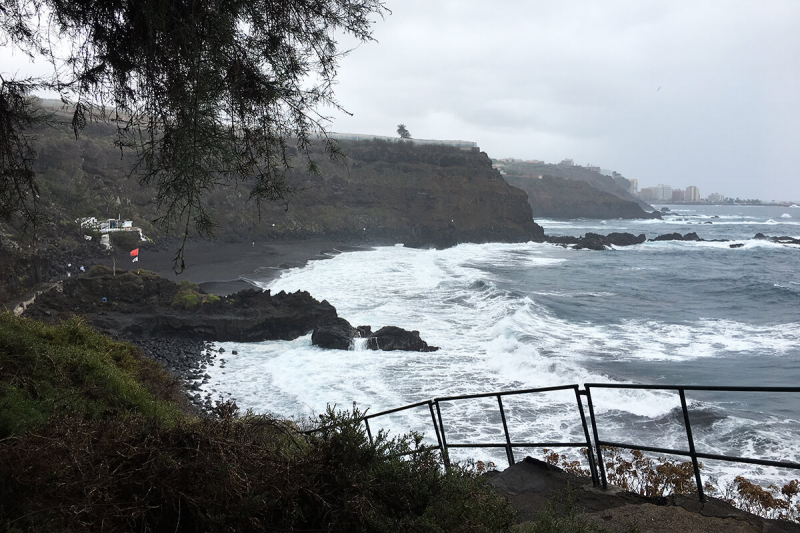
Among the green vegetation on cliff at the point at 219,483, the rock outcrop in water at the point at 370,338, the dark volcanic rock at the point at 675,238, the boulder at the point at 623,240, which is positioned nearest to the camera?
the green vegetation on cliff at the point at 219,483

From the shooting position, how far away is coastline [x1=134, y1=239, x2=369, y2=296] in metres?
30.5

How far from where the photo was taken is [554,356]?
54.9 feet

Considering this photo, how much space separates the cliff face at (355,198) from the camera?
48500mm

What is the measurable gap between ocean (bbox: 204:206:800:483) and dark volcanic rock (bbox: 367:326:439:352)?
18.7 inches

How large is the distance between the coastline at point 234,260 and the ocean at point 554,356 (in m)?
2.45

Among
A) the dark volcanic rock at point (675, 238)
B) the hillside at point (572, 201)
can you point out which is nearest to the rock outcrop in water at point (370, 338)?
the dark volcanic rock at point (675, 238)

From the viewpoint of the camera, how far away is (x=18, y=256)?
21562 millimetres

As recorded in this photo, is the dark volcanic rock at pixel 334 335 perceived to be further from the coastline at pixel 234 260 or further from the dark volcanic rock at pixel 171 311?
the coastline at pixel 234 260

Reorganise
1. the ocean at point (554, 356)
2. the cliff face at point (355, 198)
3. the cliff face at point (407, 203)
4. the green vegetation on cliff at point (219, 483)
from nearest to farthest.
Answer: the green vegetation on cliff at point (219, 483) → the ocean at point (554, 356) → the cliff face at point (355, 198) → the cliff face at point (407, 203)

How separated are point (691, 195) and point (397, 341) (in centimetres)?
20937

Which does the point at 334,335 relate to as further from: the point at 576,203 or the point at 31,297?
the point at 576,203

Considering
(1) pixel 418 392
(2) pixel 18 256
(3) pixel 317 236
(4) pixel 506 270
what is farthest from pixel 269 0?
(3) pixel 317 236

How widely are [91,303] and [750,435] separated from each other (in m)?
21.4

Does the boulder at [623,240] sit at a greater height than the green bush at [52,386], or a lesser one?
lesser
